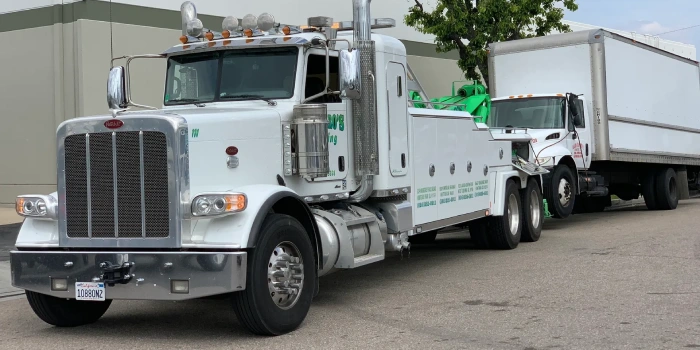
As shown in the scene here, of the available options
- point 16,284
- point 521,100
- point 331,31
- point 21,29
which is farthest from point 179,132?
point 21,29

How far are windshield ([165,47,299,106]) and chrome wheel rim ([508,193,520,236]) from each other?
223 inches

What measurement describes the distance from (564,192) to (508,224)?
3.44m

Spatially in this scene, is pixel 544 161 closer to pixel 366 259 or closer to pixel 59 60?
pixel 366 259

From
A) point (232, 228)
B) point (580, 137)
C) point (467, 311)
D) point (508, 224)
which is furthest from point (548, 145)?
point (232, 228)

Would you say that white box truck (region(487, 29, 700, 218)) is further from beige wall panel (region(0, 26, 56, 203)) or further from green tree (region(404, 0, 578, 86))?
beige wall panel (region(0, 26, 56, 203))

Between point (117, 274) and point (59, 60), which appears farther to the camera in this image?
point (59, 60)

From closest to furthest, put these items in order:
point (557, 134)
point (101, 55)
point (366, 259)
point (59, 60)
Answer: point (366, 259)
point (557, 134)
point (101, 55)
point (59, 60)

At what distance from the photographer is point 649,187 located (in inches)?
826

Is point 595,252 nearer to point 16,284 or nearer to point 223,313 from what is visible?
point 223,313

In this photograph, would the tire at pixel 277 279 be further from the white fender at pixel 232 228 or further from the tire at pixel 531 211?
the tire at pixel 531 211

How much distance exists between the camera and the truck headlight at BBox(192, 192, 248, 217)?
720cm

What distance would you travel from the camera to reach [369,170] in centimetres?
951

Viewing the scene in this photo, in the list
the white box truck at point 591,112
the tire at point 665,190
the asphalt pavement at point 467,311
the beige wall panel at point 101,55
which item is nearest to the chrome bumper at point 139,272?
the asphalt pavement at point 467,311

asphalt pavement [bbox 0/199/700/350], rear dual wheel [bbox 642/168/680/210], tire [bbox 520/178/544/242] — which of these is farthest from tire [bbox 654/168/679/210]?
asphalt pavement [bbox 0/199/700/350]
